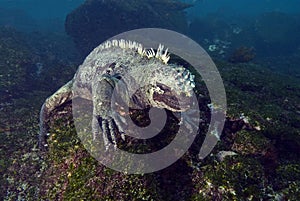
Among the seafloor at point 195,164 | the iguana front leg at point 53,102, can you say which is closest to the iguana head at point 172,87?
the seafloor at point 195,164

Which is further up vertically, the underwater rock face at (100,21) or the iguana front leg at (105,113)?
the iguana front leg at (105,113)

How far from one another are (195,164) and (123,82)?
1824 mm

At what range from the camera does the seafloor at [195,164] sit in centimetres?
350

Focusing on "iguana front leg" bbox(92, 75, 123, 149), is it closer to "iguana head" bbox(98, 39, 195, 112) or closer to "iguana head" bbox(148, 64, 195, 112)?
"iguana head" bbox(98, 39, 195, 112)

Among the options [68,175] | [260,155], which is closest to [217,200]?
[260,155]

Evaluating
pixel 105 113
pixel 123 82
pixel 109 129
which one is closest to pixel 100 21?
pixel 123 82

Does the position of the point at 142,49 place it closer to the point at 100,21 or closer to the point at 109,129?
the point at 109,129

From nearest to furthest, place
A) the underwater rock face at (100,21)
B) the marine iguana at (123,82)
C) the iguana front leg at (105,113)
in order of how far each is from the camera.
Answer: the marine iguana at (123,82) → the iguana front leg at (105,113) → the underwater rock face at (100,21)

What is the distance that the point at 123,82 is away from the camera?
15.1ft

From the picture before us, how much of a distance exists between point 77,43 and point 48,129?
13991 mm

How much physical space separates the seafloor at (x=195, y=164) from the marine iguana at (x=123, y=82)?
1.50 feet

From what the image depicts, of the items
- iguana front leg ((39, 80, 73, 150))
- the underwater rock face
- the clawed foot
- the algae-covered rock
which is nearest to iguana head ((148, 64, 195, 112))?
the clawed foot

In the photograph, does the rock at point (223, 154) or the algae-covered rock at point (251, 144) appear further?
the algae-covered rock at point (251, 144)

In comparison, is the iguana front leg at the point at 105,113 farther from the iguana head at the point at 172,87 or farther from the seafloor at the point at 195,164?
the iguana head at the point at 172,87
